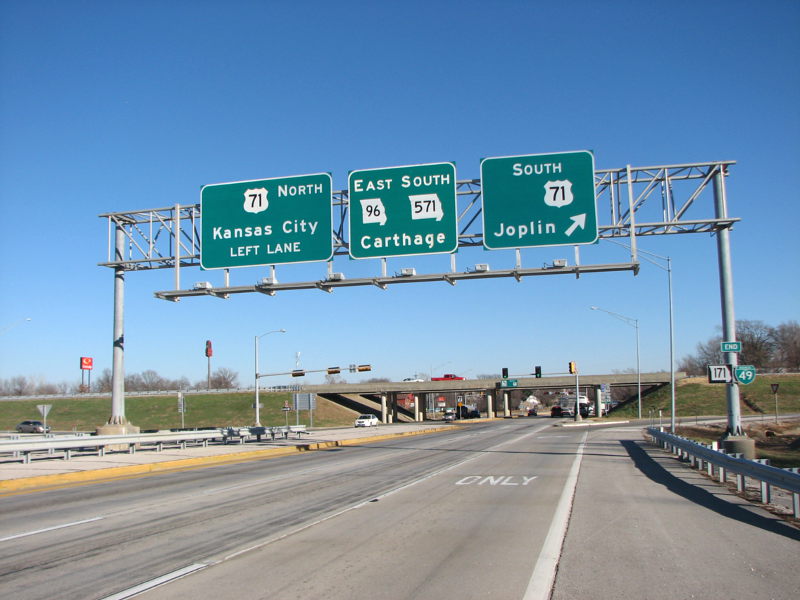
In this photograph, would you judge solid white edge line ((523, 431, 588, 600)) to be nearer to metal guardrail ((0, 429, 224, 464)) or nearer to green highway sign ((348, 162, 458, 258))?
green highway sign ((348, 162, 458, 258))

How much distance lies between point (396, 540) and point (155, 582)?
3.46m

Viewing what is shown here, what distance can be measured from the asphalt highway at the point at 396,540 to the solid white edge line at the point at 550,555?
3 cm

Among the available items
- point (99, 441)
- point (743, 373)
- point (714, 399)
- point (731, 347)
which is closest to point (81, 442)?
point (99, 441)

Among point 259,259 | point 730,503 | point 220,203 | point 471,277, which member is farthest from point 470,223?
point 730,503

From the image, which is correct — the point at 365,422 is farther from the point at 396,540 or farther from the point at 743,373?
the point at 396,540

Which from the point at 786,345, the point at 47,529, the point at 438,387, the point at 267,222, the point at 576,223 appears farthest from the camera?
the point at 786,345

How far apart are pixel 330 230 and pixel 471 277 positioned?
192 inches

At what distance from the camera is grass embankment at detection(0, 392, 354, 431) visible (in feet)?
279

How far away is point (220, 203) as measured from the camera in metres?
23.5

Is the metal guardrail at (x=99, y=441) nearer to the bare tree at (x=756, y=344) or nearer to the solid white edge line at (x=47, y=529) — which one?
the solid white edge line at (x=47, y=529)

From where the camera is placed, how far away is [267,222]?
74.6 ft

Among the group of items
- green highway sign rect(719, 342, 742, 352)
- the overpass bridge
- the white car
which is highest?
green highway sign rect(719, 342, 742, 352)

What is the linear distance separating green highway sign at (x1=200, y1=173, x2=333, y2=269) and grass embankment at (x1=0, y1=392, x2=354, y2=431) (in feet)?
196

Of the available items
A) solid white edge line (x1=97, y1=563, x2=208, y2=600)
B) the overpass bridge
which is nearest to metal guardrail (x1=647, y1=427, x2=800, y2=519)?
solid white edge line (x1=97, y1=563, x2=208, y2=600)
